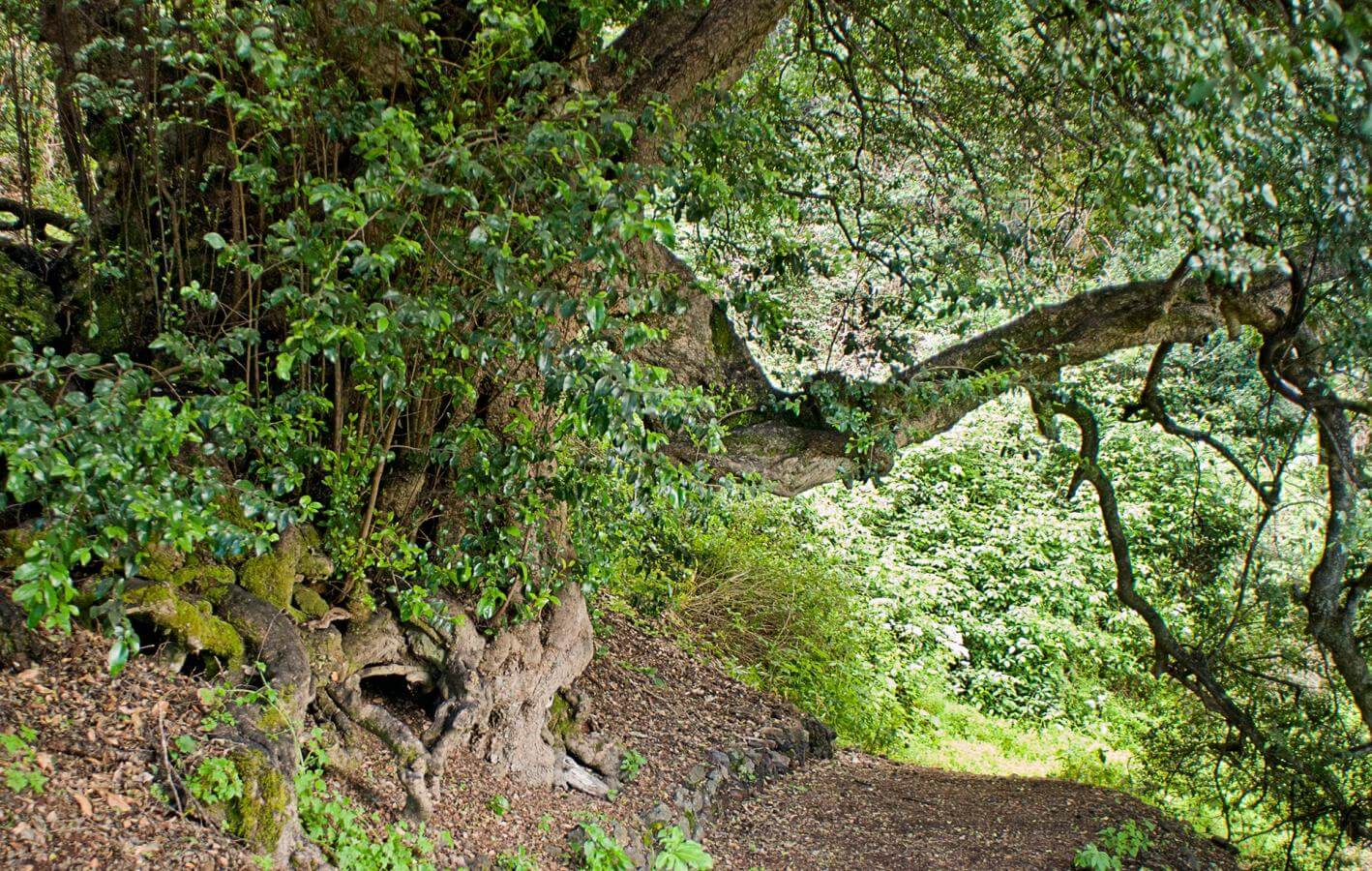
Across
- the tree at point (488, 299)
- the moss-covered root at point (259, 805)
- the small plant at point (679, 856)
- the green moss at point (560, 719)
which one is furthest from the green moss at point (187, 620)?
the small plant at point (679, 856)

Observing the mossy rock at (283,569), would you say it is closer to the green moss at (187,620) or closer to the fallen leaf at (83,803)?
the green moss at (187,620)

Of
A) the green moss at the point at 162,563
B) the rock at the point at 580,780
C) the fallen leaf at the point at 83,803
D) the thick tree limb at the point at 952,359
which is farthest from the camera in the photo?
the thick tree limb at the point at 952,359

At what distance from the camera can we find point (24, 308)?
329 cm

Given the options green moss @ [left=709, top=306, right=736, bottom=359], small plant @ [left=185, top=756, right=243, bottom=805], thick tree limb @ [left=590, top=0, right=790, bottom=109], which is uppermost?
thick tree limb @ [left=590, top=0, right=790, bottom=109]

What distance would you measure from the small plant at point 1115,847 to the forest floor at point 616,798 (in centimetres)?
8

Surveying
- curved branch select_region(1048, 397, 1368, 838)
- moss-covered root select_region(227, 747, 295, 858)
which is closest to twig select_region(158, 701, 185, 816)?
moss-covered root select_region(227, 747, 295, 858)

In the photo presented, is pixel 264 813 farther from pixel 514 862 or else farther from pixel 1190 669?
pixel 1190 669

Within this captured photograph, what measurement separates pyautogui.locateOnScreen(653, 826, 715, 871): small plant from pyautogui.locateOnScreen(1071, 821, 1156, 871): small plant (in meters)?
2.02

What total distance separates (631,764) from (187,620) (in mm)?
2503

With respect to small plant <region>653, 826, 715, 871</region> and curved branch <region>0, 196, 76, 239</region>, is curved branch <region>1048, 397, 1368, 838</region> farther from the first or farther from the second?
curved branch <region>0, 196, 76, 239</region>

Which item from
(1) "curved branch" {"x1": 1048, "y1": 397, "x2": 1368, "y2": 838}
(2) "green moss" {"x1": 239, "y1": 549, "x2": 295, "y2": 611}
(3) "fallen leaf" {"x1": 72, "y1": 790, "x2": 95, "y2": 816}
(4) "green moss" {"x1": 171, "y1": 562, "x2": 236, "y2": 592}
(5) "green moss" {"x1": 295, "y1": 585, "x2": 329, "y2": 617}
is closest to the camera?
(3) "fallen leaf" {"x1": 72, "y1": 790, "x2": 95, "y2": 816}

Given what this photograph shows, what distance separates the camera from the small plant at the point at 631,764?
4.77 m

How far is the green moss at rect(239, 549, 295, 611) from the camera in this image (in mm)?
3303

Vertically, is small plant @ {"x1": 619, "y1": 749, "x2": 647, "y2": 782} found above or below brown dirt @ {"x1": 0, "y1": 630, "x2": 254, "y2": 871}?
above
